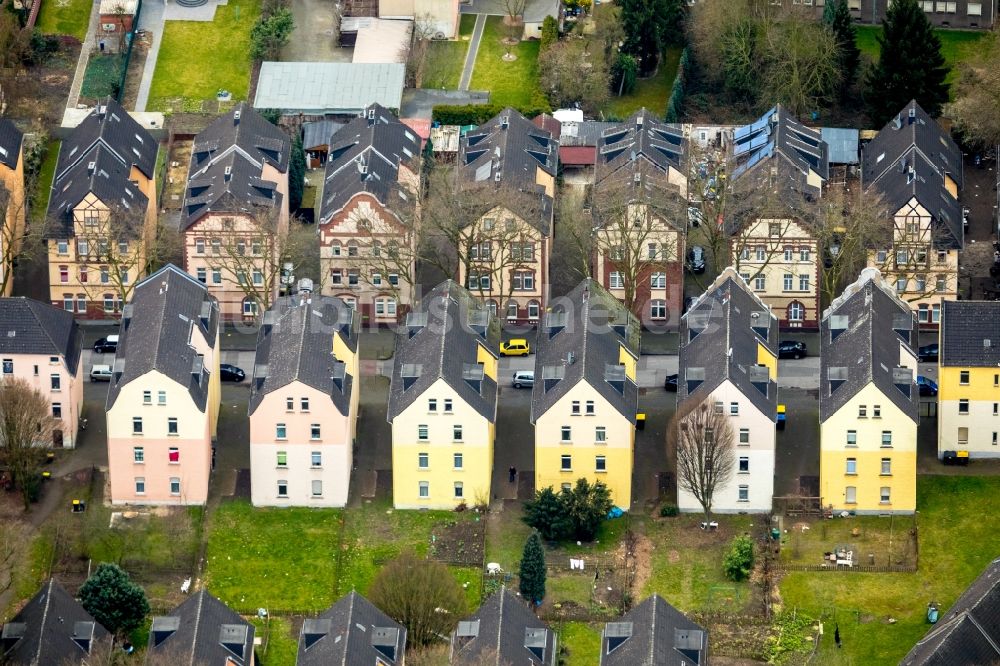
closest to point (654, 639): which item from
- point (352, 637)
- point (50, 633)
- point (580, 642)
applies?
point (580, 642)

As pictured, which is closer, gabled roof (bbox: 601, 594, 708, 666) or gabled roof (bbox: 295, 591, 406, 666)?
gabled roof (bbox: 601, 594, 708, 666)

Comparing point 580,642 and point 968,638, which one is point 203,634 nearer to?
point 580,642

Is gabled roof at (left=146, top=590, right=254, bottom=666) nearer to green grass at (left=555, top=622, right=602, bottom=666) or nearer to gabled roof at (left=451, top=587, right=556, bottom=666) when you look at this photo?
gabled roof at (left=451, top=587, right=556, bottom=666)

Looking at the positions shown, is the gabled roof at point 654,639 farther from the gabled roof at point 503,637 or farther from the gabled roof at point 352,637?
the gabled roof at point 352,637

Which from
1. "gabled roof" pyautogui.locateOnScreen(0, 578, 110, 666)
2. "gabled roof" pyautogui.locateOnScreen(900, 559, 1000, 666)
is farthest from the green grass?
"gabled roof" pyautogui.locateOnScreen(0, 578, 110, 666)

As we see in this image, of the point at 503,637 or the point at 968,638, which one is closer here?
the point at 503,637

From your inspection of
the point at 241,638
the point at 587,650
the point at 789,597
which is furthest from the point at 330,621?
the point at 789,597
